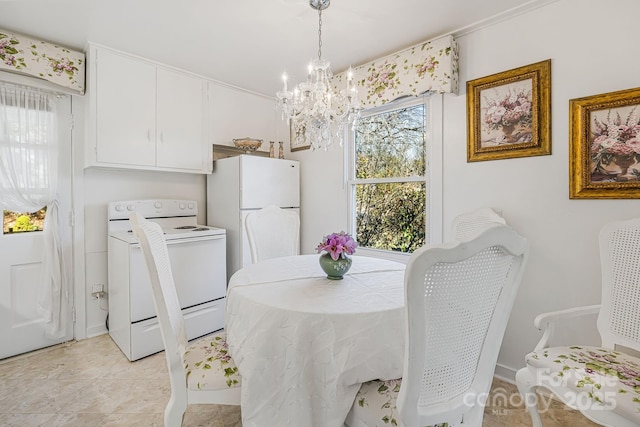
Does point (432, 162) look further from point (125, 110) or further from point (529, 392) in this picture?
point (125, 110)

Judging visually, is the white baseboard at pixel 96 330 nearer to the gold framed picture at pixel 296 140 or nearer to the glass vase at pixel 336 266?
the glass vase at pixel 336 266

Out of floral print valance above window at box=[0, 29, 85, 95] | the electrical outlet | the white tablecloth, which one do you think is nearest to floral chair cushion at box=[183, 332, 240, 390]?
the white tablecloth

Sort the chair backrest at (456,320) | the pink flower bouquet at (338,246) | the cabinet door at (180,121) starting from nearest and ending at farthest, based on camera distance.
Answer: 1. the chair backrest at (456,320)
2. the pink flower bouquet at (338,246)
3. the cabinet door at (180,121)

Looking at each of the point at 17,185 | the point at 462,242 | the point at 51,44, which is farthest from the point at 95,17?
the point at 462,242

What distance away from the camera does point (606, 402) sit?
3.54ft

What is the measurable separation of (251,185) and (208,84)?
1.17 metres

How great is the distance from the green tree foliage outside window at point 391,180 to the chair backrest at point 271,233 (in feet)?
2.72

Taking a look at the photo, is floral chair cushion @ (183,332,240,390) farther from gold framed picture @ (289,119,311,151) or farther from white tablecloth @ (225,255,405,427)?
gold framed picture @ (289,119,311,151)

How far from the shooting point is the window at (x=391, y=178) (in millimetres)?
2629

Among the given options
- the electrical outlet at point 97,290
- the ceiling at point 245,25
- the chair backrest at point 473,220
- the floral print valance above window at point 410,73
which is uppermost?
the ceiling at point 245,25

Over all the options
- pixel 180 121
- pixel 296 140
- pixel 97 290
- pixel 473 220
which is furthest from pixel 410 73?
pixel 97 290

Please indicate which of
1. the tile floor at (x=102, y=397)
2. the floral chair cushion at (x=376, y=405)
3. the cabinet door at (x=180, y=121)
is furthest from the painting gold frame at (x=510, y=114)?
the cabinet door at (x=180, y=121)

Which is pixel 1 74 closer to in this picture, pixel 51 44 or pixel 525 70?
pixel 51 44

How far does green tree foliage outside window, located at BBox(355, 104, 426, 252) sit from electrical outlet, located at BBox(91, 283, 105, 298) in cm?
241
